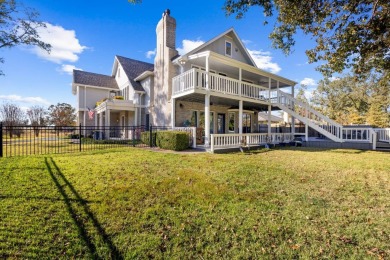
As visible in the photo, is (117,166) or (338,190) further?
(117,166)

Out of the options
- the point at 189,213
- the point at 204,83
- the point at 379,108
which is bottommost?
the point at 189,213

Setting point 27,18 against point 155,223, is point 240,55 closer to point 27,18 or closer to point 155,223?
point 27,18

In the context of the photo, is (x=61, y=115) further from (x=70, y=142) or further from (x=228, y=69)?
(x=228, y=69)

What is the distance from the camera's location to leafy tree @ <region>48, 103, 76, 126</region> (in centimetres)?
3637

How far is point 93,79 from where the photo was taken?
77.5ft

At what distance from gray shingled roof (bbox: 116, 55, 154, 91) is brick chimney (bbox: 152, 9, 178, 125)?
3718 millimetres

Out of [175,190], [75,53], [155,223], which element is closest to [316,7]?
[175,190]

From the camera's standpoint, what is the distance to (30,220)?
3582 mm

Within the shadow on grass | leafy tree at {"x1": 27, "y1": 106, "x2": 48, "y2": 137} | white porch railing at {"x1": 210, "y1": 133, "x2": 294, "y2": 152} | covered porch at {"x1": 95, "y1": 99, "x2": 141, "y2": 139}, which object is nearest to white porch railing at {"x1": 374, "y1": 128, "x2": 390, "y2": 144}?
white porch railing at {"x1": 210, "y1": 133, "x2": 294, "y2": 152}

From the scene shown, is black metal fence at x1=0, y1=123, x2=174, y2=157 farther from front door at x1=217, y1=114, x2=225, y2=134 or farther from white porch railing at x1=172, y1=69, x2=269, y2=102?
front door at x1=217, y1=114, x2=225, y2=134

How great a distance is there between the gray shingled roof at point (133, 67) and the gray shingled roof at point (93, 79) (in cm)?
330

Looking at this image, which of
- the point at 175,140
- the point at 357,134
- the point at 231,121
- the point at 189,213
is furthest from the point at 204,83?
the point at 357,134

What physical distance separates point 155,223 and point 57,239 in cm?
157

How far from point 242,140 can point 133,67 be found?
54.0ft
